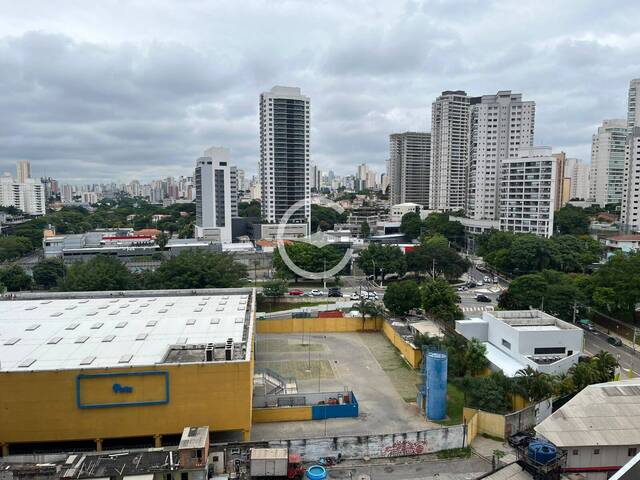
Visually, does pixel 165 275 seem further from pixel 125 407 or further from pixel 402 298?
pixel 125 407

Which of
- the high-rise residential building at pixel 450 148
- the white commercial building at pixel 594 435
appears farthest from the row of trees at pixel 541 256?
the high-rise residential building at pixel 450 148

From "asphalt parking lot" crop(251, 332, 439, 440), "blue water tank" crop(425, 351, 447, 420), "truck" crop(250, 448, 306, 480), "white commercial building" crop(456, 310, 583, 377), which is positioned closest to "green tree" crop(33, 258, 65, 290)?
"asphalt parking lot" crop(251, 332, 439, 440)

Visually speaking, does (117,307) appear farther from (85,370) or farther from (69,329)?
(85,370)

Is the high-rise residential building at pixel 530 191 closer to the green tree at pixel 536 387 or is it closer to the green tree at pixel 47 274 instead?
the green tree at pixel 536 387

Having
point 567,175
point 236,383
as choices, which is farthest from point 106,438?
point 567,175

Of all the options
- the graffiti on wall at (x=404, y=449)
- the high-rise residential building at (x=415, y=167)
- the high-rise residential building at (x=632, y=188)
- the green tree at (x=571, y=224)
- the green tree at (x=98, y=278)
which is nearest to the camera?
the graffiti on wall at (x=404, y=449)
